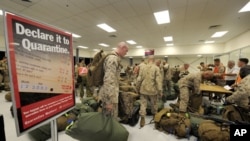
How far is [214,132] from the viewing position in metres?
1.90

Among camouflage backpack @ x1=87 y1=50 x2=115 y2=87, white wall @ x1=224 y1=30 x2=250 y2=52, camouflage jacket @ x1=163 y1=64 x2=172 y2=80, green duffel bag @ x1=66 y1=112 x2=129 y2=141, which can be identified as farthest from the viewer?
white wall @ x1=224 y1=30 x2=250 y2=52

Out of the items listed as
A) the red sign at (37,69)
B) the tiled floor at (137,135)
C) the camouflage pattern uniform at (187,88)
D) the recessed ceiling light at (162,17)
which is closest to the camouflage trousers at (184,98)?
the camouflage pattern uniform at (187,88)

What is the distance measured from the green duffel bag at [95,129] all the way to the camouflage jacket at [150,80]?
1458 millimetres

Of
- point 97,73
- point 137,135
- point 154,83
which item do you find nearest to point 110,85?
point 97,73

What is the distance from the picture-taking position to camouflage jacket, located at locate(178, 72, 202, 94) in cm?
283

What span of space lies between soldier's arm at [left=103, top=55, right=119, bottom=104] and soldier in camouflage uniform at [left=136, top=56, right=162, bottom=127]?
126 centimetres

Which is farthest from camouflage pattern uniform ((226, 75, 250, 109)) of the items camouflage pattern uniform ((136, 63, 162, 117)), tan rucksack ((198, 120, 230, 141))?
camouflage pattern uniform ((136, 63, 162, 117))

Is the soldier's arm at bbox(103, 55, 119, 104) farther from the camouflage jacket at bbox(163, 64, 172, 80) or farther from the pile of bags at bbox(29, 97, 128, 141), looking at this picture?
the camouflage jacket at bbox(163, 64, 172, 80)

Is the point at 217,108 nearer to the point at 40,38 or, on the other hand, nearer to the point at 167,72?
the point at 167,72

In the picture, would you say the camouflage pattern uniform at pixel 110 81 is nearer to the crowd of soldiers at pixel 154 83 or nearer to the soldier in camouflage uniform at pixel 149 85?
the crowd of soldiers at pixel 154 83

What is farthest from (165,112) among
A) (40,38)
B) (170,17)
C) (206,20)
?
(206,20)

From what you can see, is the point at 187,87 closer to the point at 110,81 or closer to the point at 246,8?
the point at 110,81

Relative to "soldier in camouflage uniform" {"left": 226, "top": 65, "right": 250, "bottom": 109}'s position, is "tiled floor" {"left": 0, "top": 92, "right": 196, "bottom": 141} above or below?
below

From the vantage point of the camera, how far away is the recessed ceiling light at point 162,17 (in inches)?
171
